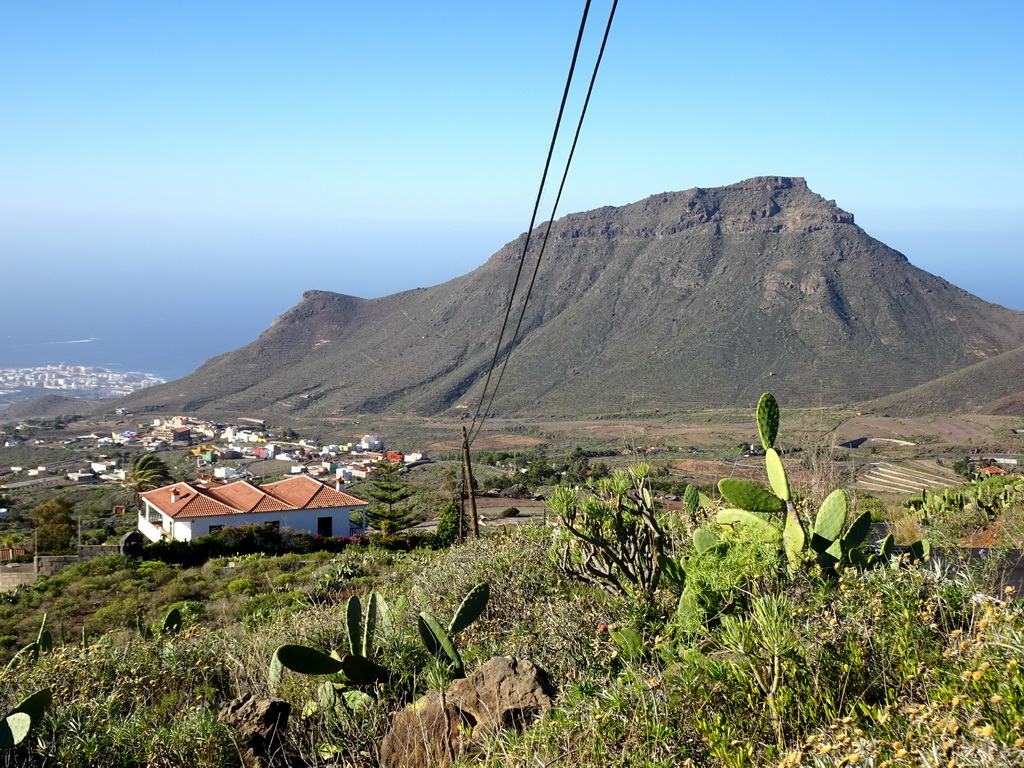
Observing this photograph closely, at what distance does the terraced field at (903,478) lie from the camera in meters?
27.2

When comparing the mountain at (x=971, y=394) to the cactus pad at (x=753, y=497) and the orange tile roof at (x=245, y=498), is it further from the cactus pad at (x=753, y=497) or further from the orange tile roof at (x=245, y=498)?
the cactus pad at (x=753, y=497)

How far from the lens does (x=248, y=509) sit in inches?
1094

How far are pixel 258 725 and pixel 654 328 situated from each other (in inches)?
3029

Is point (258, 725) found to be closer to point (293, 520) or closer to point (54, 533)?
point (293, 520)

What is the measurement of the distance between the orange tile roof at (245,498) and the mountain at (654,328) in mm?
39245

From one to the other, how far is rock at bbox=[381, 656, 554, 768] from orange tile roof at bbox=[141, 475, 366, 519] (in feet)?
77.2

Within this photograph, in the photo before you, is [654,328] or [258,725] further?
→ [654,328]

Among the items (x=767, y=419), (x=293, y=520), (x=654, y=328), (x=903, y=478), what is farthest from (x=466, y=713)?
(x=654, y=328)

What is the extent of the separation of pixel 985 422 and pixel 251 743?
56708mm

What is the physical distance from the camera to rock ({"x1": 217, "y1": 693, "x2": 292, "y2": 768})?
5141mm

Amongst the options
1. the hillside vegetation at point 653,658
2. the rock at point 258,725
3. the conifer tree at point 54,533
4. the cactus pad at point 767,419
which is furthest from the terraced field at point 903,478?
the conifer tree at point 54,533

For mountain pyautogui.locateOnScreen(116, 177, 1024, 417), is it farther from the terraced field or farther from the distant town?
the distant town

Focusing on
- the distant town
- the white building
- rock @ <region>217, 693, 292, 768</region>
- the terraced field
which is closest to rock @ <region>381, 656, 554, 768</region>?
rock @ <region>217, 693, 292, 768</region>

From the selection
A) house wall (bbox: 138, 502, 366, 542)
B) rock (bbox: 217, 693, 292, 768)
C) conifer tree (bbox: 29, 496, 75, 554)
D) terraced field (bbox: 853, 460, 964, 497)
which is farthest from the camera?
terraced field (bbox: 853, 460, 964, 497)
